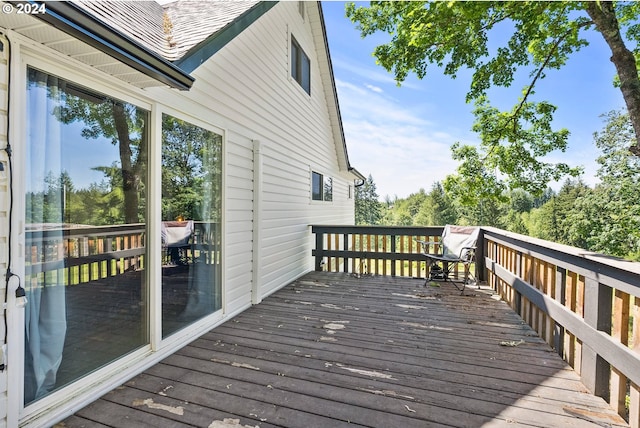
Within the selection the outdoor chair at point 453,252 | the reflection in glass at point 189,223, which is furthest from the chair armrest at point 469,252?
the reflection in glass at point 189,223

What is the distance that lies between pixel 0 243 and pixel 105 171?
0.76m

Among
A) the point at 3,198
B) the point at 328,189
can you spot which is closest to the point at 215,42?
the point at 3,198

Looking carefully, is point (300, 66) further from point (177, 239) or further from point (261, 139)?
point (177, 239)

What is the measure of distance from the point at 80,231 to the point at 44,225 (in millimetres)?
212

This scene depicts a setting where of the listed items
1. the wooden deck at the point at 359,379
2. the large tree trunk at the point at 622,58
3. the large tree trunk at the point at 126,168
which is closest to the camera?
the wooden deck at the point at 359,379

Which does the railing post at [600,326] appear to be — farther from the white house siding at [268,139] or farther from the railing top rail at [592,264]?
the white house siding at [268,139]

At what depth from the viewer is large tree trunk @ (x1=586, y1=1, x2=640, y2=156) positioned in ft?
17.6

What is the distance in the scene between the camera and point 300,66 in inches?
242

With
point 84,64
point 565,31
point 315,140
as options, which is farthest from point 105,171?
point 565,31

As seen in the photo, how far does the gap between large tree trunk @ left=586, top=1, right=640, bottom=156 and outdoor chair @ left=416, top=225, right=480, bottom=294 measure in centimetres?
321

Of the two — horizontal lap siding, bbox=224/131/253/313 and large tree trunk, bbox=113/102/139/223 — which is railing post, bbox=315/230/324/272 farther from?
large tree trunk, bbox=113/102/139/223

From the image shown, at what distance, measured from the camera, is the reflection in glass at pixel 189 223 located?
110 inches

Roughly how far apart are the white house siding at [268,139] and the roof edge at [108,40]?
2.79ft

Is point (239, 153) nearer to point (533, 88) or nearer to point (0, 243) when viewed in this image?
point (0, 243)
